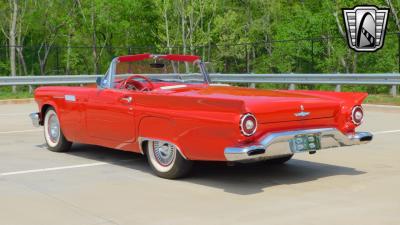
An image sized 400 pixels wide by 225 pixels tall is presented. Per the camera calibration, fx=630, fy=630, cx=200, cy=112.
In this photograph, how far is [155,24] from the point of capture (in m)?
51.0

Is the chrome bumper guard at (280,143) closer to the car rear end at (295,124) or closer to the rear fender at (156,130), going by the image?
the car rear end at (295,124)

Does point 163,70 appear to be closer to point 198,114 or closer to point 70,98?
point 70,98

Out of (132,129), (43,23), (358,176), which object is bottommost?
(358,176)

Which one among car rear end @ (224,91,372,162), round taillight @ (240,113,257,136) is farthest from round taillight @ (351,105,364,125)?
round taillight @ (240,113,257,136)

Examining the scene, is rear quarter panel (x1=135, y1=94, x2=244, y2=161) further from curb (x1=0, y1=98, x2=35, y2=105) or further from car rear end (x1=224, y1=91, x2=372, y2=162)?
curb (x1=0, y1=98, x2=35, y2=105)

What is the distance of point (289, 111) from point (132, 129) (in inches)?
73.0

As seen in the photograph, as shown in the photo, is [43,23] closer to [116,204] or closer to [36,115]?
[36,115]

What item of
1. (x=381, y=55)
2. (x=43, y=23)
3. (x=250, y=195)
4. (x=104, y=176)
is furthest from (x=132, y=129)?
(x=43, y=23)

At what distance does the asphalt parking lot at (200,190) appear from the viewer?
17.1 ft

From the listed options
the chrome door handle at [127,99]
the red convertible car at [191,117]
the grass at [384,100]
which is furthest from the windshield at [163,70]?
the grass at [384,100]

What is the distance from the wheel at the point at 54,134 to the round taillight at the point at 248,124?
3.60 m

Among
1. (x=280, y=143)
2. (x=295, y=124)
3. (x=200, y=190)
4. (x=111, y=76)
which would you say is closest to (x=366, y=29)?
(x=111, y=76)

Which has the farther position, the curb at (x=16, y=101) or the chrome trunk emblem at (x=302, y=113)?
the curb at (x=16, y=101)

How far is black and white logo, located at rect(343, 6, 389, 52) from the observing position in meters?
26.5
